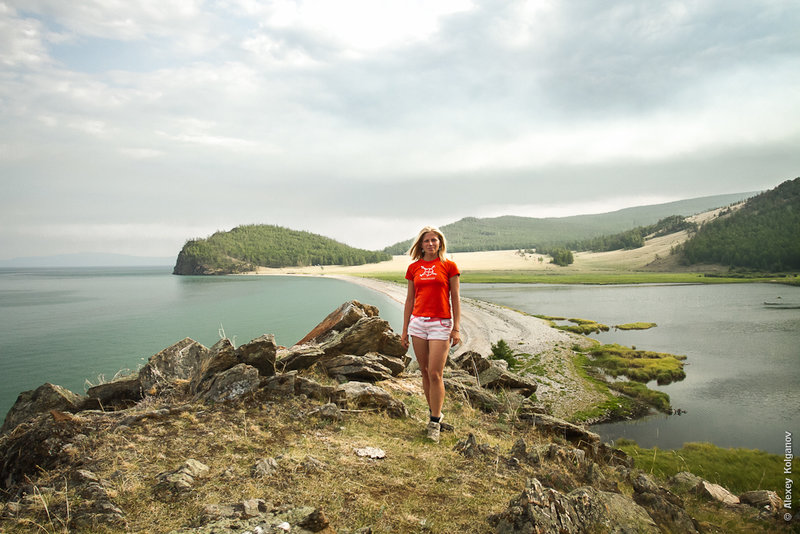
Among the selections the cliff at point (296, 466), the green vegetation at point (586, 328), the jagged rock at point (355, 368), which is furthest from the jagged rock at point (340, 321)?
the green vegetation at point (586, 328)

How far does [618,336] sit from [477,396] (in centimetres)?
4502

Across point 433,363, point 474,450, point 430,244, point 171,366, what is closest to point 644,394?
point 474,450

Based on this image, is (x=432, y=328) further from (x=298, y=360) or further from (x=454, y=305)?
(x=298, y=360)

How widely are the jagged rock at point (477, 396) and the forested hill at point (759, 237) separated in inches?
6316

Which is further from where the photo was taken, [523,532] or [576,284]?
[576,284]

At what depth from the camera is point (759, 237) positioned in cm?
14238

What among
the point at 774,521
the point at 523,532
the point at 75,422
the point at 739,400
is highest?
the point at 75,422

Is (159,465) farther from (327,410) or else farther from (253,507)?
(327,410)

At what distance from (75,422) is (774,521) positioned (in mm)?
12301

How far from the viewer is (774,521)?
7.83 meters

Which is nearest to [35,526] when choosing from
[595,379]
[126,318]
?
[595,379]

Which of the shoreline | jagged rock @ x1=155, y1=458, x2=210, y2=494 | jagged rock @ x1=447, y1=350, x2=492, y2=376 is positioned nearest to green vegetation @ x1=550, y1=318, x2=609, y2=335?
the shoreline

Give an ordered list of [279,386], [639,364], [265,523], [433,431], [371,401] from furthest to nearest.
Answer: [639,364] < [371,401] < [279,386] < [433,431] < [265,523]

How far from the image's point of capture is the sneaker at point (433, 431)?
20.3 ft
